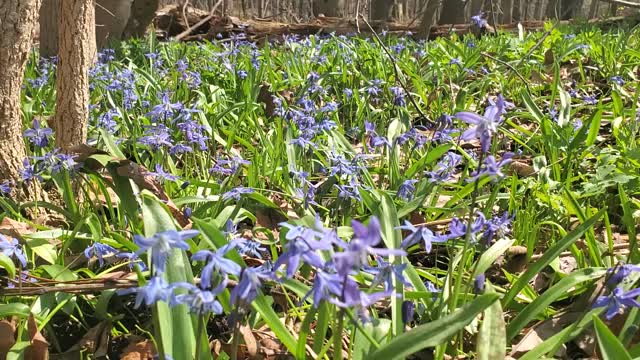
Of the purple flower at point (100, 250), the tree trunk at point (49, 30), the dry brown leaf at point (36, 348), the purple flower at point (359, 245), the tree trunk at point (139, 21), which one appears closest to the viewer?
the purple flower at point (359, 245)

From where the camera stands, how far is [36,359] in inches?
63.1

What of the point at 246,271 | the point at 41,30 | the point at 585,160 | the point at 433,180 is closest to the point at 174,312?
the point at 246,271

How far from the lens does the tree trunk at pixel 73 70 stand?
9.38 ft

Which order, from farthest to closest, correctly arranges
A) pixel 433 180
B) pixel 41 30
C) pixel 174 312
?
pixel 41 30, pixel 433 180, pixel 174 312

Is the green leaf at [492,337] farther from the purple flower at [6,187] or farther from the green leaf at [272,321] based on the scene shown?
the purple flower at [6,187]

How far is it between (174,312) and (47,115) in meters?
3.27

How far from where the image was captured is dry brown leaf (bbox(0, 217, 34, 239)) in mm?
2139

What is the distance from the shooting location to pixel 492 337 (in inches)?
53.2

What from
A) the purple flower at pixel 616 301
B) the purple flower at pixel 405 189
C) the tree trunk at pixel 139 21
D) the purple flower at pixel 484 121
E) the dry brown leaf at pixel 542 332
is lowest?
the dry brown leaf at pixel 542 332

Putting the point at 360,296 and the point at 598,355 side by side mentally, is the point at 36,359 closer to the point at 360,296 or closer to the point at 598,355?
the point at 360,296

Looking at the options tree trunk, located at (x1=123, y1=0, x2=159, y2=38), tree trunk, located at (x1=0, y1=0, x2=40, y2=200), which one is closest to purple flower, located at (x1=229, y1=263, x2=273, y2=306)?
tree trunk, located at (x1=0, y1=0, x2=40, y2=200)

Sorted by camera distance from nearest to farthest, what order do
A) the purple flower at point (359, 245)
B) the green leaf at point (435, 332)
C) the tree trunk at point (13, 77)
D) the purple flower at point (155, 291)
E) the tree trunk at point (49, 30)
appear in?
the purple flower at point (359, 245) → the purple flower at point (155, 291) → the green leaf at point (435, 332) → the tree trunk at point (13, 77) → the tree trunk at point (49, 30)

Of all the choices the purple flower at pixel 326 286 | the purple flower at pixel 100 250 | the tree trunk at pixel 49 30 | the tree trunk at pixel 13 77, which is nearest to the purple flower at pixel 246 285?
the purple flower at pixel 326 286

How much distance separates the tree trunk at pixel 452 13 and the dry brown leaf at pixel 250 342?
14.6 meters
